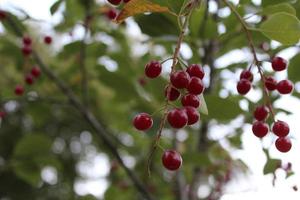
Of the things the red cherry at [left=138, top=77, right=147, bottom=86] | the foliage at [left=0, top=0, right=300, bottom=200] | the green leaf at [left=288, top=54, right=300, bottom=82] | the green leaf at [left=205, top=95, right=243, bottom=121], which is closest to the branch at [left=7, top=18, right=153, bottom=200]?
the foliage at [left=0, top=0, right=300, bottom=200]

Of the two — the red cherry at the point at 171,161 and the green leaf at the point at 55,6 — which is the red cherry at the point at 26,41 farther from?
the red cherry at the point at 171,161

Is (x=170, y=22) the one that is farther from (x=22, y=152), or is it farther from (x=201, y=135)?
(x=22, y=152)

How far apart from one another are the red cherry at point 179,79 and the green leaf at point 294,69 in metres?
0.72

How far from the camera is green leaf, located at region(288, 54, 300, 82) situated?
1.33 metres

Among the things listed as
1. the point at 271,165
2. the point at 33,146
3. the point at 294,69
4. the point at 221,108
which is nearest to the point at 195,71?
the point at 221,108

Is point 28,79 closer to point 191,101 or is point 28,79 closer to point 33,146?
point 33,146

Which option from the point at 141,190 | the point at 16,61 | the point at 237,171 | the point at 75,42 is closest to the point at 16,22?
the point at 75,42

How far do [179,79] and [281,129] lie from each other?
0.25 metres

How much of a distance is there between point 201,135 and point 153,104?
0.21m

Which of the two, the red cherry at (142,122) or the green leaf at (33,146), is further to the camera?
the green leaf at (33,146)

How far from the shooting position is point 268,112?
3.02 ft

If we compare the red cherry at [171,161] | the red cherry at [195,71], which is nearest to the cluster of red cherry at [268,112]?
the red cherry at [195,71]

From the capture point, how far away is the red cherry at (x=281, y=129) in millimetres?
851

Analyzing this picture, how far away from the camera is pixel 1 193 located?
4.16 meters
